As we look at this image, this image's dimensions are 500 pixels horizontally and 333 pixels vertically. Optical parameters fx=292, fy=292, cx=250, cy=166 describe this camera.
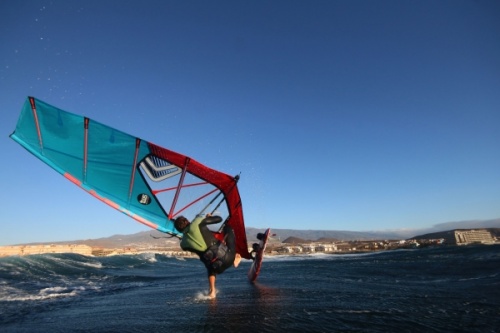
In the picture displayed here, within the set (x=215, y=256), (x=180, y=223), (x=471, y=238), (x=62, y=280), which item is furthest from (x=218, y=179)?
(x=471, y=238)

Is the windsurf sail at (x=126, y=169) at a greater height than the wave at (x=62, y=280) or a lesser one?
greater

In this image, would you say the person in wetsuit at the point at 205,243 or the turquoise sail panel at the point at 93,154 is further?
the turquoise sail panel at the point at 93,154

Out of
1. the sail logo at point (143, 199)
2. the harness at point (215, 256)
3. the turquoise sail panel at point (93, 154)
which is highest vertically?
the turquoise sail panel at point (93, 154)

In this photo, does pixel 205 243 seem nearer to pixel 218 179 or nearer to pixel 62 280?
pixel 218 179

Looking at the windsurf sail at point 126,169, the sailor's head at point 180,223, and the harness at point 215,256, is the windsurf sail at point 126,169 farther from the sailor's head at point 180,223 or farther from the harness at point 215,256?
the harness at point 215,256

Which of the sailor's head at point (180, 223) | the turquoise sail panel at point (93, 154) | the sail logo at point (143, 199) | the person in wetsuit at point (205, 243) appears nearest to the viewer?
the person in wetsuit at point (205, 243)

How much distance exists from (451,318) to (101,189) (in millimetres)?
7347

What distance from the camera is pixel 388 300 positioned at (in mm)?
4938

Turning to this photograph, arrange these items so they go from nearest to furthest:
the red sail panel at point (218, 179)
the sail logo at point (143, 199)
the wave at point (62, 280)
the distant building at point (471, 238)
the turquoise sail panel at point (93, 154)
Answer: the turquoise sail panel at point (93, 154), the red sail panel at point (218, 179), the sail logo at point (143, 199), the wave at point (62, 280), the distant building at point (471, 238)

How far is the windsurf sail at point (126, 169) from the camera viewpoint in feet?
20.6

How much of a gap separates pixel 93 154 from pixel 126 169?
80 cm

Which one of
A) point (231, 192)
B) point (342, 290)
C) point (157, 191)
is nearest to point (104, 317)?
point (157, 191)

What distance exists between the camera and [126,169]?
7176 millimetres

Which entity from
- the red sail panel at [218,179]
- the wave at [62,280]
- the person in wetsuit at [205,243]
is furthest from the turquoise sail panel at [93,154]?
the wave at [62,280]
